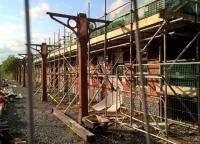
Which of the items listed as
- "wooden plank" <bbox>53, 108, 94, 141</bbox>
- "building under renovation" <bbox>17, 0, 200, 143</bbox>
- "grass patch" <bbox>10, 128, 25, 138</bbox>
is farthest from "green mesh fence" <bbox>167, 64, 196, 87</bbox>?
"grass patch" <bbox>10, 128, 25, 138</bbox>

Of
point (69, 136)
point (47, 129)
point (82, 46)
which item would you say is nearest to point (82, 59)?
point (82, 46)

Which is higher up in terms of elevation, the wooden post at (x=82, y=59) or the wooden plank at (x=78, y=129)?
the wooden post at (x=82, y=59)

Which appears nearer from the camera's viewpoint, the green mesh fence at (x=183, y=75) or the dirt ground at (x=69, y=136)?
the dirt ground at (x=69, y=136)

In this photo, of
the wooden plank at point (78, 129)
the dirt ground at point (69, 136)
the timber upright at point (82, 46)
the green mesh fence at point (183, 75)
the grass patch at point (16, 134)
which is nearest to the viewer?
the dirt ground at point (69, 136)

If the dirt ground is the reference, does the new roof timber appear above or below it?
above

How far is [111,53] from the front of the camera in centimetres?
1744

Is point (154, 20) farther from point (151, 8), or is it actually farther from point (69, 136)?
point (69, 136)

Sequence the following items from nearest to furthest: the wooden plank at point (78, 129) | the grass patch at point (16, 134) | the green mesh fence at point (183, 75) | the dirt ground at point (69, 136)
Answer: the dirt ground at point (69, 136)
the wooden plank at point (78, 129)
the green mesh fence at point (183, 75)
the grass patch at point (16, 134)

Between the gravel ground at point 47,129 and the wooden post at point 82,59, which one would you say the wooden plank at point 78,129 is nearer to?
the gravel ground at point 47,129

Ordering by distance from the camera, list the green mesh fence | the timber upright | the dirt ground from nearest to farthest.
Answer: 1. the dirt ground
2. the green mesh fence
3. the timber upright

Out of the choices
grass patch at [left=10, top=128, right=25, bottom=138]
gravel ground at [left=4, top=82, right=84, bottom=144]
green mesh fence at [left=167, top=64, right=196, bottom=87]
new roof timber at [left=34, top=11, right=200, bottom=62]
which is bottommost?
gravel ground at [left=4, top=82, right=84, bottom=144]

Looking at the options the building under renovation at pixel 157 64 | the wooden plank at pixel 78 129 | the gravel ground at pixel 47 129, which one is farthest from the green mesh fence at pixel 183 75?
the gravel ground at pixel 47 129

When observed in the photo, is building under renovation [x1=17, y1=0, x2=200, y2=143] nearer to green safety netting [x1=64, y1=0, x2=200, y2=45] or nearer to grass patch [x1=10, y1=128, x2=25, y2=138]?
green safety netting [x1=64, y1=0, x2=200, y2=45]

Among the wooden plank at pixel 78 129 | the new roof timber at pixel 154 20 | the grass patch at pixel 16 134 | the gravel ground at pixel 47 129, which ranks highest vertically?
the new roof timber at pixel 154 20
